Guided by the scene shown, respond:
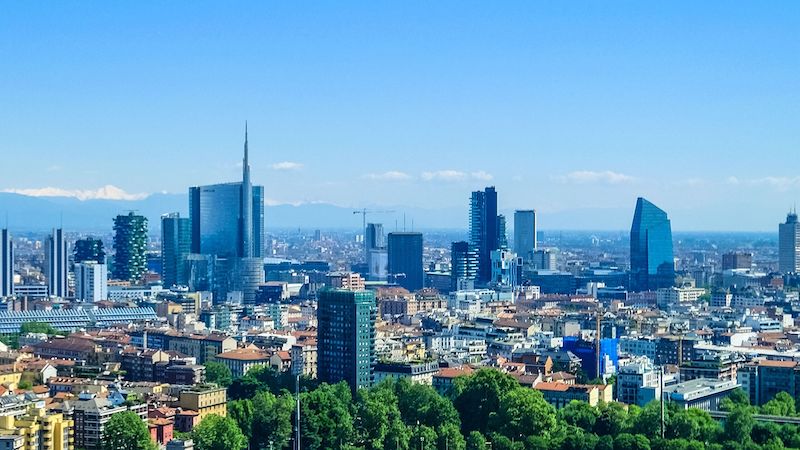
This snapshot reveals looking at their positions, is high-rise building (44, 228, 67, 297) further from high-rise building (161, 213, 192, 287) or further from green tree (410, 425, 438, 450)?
green tree (410, 425, 438, 450)

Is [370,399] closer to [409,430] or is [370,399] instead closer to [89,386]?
[409,430]

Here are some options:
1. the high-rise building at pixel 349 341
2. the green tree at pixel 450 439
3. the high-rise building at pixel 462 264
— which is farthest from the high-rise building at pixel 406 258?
the green tree at pixel 450 439

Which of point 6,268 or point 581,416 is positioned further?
point 6,268

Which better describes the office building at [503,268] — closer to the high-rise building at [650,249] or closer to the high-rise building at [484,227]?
the high-rise building at [484,227]

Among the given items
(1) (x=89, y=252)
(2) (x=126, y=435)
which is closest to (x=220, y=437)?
(2) (x=126, y=435)

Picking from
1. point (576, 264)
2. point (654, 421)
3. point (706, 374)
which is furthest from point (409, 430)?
point (576, 264)

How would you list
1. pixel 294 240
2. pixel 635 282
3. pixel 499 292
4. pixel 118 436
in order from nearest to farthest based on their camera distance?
pixel 118 436
pixel 499 292
pixel 635 282
pixel 294 240

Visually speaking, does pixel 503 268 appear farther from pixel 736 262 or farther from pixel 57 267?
pixel 57 267
